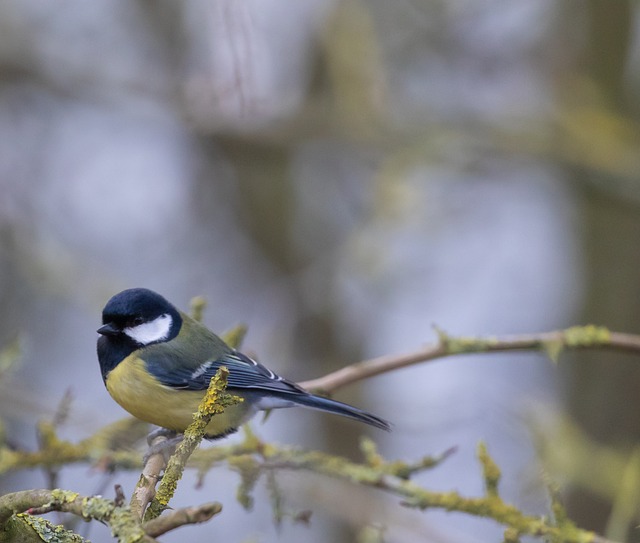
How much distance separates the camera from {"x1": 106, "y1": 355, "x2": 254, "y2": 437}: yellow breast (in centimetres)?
249

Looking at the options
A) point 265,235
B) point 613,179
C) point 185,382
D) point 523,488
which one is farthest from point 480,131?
point 185,382

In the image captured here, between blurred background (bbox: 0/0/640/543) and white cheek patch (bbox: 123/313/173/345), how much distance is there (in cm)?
159

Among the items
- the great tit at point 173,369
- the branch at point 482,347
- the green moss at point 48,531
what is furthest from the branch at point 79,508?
the great tit at point 173,369

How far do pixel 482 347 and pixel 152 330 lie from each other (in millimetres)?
1120

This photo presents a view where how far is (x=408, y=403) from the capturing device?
5.26m

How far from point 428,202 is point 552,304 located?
1.52 m

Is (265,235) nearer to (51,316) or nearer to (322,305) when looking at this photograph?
(322,305)

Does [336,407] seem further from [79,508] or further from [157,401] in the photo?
[79,508]

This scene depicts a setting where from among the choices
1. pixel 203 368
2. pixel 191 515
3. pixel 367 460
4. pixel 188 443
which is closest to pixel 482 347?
pixel 367 460

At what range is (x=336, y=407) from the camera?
8.34 feet

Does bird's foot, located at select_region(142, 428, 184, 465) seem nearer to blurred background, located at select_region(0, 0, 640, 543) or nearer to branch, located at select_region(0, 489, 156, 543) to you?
branch, located at select_region(0, 489, 156, 543)

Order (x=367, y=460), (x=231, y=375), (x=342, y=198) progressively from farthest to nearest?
(x=342, y=198), (x=231, y=375), (x=367, y=460)

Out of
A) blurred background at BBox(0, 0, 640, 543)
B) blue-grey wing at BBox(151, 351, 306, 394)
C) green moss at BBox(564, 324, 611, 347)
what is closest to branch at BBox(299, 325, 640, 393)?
green moss at BBox(564, 324, 611, 347)

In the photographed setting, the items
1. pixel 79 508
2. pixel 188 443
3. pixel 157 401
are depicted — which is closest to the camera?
pixel 79 508
